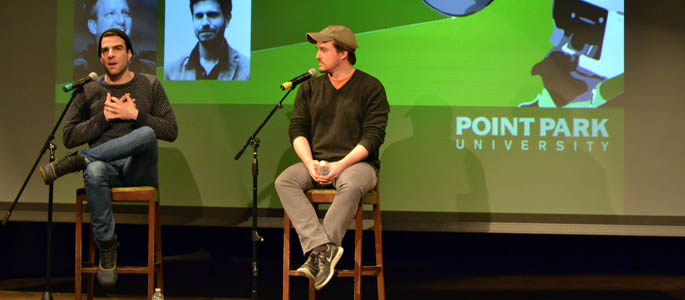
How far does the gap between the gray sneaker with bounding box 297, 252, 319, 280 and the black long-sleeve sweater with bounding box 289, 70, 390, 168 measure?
54 centimetres

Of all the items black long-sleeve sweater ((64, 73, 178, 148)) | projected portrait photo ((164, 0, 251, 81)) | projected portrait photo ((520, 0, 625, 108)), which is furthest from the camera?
projected portrait photo ((164, 0, 251, 81))

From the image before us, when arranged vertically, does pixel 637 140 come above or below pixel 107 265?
above

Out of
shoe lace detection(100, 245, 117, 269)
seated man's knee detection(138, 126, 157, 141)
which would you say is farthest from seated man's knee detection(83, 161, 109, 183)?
shoe lace detection(100, 245, 117, 269)

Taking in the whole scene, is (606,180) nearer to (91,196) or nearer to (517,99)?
(517,99)

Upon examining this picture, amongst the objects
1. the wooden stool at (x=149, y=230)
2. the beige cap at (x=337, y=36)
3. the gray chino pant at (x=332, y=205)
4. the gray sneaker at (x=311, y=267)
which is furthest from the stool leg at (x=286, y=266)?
the beige cap at (x=337, y=36)

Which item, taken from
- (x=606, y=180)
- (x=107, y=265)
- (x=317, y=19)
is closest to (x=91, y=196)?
(x=107, y=265)

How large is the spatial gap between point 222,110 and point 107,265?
52.3 inches

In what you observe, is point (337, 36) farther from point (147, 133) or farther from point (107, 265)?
point (107, 265)

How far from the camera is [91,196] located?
304cm

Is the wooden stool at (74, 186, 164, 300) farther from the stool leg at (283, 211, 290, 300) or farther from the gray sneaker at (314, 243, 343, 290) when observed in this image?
the gray sneaker at (314, 243, 343, 290)

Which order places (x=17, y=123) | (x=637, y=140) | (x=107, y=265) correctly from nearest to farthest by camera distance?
(x=107, y=265), (x=637, y=140), (x=17, y=123)

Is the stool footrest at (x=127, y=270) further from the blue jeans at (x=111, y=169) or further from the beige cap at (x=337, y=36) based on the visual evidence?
the beige cap at (x=337, y=36)

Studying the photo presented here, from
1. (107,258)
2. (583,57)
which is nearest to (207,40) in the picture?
(107,258)

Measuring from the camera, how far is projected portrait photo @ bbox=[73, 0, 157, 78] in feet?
13.3
